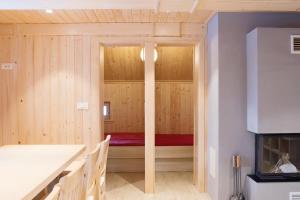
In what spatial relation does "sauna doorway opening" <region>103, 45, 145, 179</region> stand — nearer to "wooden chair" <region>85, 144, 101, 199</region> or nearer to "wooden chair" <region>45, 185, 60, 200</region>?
"wooden chair" <region>85, 144, 101, 199</region>

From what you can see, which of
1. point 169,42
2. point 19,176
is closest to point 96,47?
point 169,42

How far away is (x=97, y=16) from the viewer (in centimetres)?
407

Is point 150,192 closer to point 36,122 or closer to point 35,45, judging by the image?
point 36,122

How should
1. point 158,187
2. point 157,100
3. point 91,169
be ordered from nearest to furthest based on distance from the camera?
point 91,169 < point 158,187 < point 157,100

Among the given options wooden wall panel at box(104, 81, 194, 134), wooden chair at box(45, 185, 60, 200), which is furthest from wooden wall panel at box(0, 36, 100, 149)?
wooden chair at box(45, 185, 60, 200)

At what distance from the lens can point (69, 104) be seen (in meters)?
4.42

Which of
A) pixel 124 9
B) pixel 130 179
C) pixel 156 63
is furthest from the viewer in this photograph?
pixel 156 63

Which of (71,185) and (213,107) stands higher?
(213,107)

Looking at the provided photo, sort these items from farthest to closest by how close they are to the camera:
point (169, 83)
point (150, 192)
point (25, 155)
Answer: point (169, 83) → point (150, 192) → point (25, 155)

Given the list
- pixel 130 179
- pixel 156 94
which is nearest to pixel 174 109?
pixel 156 94

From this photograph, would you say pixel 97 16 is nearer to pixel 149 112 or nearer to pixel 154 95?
pixel 154 95

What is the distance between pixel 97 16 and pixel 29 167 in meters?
2.36

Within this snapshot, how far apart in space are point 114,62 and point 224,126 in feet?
10.4

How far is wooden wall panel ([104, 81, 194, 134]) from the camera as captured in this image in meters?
6.93
